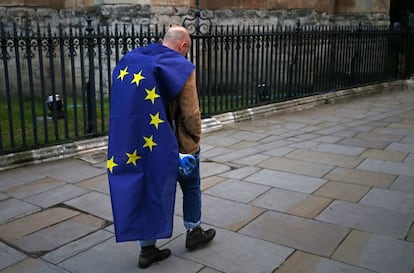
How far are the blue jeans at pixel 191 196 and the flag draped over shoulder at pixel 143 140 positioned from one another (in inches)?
8.1

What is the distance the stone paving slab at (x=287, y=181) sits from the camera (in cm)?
478

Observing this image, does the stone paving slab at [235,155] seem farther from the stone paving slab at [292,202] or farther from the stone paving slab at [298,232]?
the stone paving slab at [298,232]

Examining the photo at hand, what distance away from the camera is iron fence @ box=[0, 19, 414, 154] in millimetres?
6266

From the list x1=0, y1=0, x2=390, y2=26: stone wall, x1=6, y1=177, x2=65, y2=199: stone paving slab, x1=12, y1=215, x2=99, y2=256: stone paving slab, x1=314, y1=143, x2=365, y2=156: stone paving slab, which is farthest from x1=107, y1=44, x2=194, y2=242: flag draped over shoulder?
x1=0, y1=0, x2=390, y2=26: stone wall

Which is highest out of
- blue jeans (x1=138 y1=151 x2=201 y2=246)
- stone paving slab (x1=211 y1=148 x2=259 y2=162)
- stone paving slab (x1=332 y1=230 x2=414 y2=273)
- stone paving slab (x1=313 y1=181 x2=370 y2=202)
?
blue jeans (x1=138 y1=151 x2=201 y2=246)

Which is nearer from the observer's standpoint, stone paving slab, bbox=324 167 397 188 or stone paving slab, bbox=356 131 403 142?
stone paving slab, bbox=324 167 397 188

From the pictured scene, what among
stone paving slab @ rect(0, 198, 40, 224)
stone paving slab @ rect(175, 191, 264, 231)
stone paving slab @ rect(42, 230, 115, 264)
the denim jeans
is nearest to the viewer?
the denim jeans

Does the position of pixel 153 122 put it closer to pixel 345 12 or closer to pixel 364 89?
pixel 364 89

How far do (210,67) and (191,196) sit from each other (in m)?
4.79

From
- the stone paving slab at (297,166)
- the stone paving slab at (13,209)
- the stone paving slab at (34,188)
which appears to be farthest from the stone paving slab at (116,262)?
the stone paving slab at (297,166)

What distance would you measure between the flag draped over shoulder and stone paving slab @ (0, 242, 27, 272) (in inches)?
34.6

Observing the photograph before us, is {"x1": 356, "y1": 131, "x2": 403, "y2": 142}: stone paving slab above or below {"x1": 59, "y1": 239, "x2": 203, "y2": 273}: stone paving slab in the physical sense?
below

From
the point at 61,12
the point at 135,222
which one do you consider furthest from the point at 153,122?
the point at 61,12

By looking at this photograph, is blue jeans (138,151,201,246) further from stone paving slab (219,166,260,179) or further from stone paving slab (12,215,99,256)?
stone paving slab (219,166,260,179)
